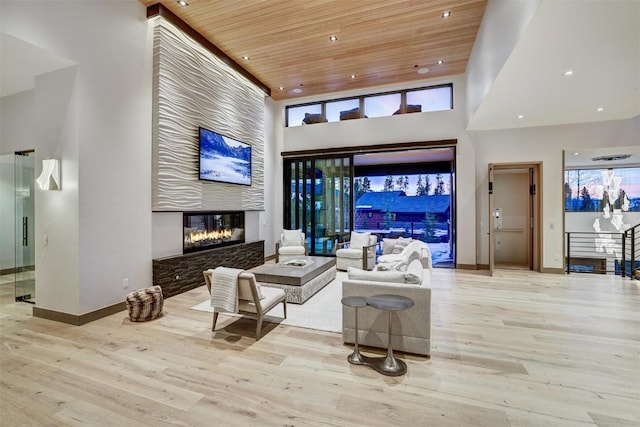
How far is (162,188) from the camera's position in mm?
4590

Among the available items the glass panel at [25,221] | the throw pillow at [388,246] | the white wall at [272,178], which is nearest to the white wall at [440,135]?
the white wall at [272,178]

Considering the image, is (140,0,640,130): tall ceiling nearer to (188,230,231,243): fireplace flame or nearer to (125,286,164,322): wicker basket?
(188,230,231,243): fireplace flame

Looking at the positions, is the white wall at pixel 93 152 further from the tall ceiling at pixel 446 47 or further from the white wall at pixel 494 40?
the white wall at pixel 494 40

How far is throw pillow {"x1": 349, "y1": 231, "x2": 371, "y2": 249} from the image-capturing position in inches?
265

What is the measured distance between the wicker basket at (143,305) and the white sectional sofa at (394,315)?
253 centimetres

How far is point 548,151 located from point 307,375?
23.3 feet

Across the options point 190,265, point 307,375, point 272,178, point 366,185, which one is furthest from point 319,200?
point 307,375

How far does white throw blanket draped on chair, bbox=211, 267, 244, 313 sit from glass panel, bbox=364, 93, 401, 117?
5956 mm

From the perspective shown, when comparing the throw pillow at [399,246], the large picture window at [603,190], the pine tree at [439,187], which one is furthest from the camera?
the pine tree at [439,187]

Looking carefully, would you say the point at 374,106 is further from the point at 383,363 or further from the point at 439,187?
the point at 383,363

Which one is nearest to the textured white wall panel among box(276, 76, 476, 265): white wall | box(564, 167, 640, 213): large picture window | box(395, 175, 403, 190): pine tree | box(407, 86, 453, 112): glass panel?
box(276, 76, 476, 265): white wall

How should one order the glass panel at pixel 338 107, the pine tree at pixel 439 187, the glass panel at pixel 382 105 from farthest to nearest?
the pine tree at pixel 439 187 → the glass panel at pixel 338 107 → the glass panel at pixel 382 105

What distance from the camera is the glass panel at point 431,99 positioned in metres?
7.02

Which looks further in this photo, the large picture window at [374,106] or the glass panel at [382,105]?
the glass panel at [382,105]
